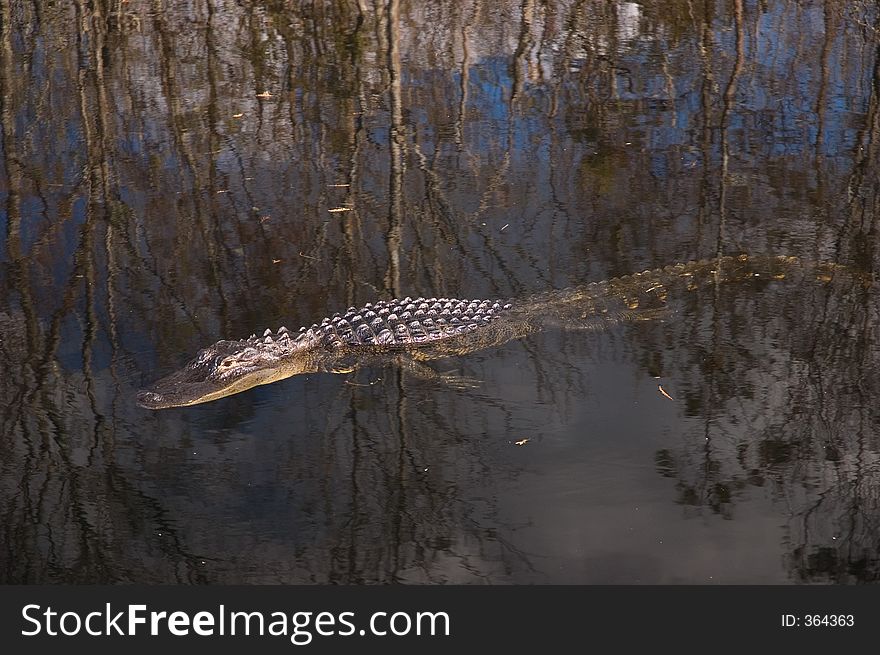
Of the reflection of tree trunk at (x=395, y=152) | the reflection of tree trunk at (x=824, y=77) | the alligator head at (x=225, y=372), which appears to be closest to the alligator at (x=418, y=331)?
the alligator head at (x=225, y=372)

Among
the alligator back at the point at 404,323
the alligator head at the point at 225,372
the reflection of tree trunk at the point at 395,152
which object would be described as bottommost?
the alligator head at the point at 225,372

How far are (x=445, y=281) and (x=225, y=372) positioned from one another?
1.62 metres

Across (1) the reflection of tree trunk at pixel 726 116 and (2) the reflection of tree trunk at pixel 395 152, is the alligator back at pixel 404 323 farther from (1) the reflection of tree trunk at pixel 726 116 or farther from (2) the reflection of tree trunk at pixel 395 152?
(1) the reflection of tree trunk at pixel 726 116

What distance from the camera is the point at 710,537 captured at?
14.4ft

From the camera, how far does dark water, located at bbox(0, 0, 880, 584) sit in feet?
14.8

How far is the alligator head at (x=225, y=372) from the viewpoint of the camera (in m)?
5.41

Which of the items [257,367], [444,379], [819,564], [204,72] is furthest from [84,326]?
[204,72]

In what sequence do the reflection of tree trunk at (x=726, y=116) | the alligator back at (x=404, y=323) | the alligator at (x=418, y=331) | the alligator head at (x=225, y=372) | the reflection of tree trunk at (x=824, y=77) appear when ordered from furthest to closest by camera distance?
the reflection of tree trunk at (x=824, y=77), the reflection of tree trunk at (x=726, y=116), the alligator back at (x=404, y=323), the alligator at (x=418, y=331), the alligator head at (x=225, y=372)

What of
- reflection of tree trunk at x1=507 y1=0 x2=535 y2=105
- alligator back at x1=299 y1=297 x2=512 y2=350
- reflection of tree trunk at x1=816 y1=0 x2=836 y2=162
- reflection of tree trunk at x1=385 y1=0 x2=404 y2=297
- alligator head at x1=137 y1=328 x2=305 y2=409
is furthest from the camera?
reflection of tree trunk at x1=507 y1=0 x2=535 y2=105

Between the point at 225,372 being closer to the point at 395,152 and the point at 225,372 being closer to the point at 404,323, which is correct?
the point at 404,323

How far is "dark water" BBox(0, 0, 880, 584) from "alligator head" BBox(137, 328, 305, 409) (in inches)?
3.0

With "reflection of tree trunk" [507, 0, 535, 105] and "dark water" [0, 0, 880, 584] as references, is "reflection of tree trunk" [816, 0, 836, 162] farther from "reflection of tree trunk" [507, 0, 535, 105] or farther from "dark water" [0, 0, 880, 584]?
"reflection of tree trunk" [507, 0, 535, 105]

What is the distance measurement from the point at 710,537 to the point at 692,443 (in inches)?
27.0

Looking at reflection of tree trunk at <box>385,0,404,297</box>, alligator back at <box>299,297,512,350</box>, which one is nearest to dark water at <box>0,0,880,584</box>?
reflection of tree trunk at <box>385,0,404,297</box>
